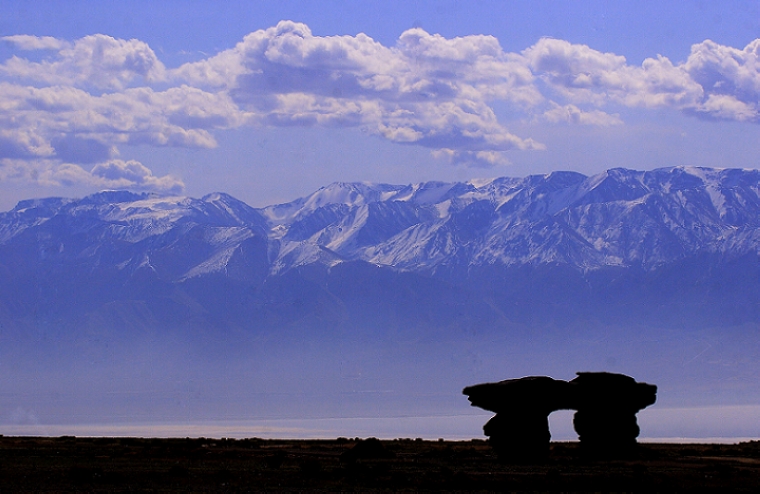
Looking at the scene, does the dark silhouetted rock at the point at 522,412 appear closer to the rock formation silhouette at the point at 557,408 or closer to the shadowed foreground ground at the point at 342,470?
the rock formation silhouette at the point at 557,408

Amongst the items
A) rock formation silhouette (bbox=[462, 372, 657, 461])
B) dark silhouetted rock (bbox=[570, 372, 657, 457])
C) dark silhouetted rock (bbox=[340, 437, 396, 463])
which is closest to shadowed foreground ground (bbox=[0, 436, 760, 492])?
dark silhouetted rock (bbox=[340, 437, 396, 463])

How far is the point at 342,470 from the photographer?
61031mm

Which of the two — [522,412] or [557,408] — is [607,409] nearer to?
[557,408]

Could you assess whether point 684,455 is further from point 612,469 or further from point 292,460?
point 292,460

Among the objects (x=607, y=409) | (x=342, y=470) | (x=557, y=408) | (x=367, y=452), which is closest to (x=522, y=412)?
(x=557, y=408)

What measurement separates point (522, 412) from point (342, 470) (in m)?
12.1

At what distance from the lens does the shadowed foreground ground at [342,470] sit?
2122 inches

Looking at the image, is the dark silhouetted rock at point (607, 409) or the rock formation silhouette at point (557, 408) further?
the dark silhouetted rock at point (607, 409)

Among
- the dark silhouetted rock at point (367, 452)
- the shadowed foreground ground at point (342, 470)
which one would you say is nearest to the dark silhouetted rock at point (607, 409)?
the shadowed foreground ground at point (342, 470)

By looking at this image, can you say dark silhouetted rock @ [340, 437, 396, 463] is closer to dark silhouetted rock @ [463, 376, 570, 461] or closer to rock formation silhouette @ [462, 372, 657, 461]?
rock formation silhouette @ [462, 372, 657, 461]

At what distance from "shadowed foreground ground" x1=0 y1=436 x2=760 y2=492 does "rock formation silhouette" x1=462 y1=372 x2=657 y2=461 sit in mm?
1307

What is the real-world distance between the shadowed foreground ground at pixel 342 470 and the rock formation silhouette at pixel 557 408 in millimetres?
1307

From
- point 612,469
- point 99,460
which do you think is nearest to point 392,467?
point 612,469

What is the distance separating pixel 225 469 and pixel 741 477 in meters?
25.2
